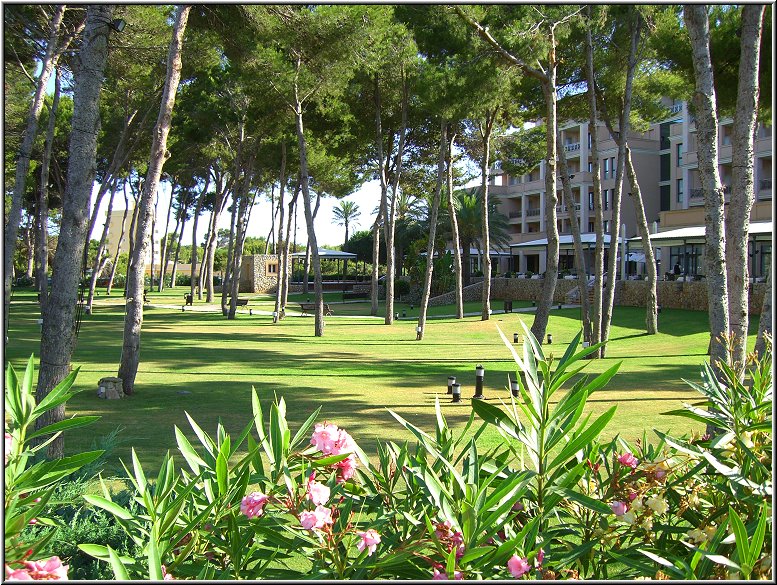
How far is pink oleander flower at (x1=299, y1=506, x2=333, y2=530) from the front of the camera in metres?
1.90

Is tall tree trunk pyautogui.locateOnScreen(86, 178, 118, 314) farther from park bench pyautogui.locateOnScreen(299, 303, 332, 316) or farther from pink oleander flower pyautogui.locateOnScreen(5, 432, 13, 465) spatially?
pink oleander flower pyautogui.locateOnScreen(5, 432, 13, 465)

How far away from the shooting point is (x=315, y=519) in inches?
75.0

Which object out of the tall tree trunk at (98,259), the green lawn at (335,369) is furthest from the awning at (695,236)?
the tall tree trunk at (98,259)

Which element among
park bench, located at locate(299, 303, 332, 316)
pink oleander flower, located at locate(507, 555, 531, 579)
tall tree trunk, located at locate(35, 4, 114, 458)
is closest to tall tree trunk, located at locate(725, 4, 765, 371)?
pink oleander flower, located at locate(507, 555, 531, 579)

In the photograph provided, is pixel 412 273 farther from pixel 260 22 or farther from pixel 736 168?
pixel 736 168

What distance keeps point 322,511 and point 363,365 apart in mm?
12139

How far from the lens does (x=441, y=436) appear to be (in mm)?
Result: 2451

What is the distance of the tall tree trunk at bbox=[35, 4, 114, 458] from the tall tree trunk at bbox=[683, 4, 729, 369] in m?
5.77

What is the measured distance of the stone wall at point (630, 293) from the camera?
23984 millimetres

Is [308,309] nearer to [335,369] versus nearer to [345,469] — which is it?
[335,369]

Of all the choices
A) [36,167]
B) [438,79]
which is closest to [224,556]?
[438,79]

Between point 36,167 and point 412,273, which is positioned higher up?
point 36,167

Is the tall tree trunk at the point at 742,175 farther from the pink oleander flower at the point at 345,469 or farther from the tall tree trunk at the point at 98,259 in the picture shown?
the tall tree trunk at the point at 98,259

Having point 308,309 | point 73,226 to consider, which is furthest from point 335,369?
point 308,309
